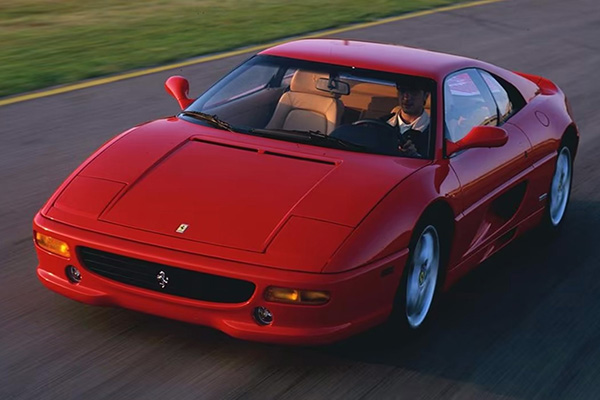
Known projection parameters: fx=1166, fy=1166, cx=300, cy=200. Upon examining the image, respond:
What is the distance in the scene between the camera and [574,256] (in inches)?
291

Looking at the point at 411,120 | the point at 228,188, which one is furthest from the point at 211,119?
the point at 411,120

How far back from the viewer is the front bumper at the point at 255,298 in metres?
4.98

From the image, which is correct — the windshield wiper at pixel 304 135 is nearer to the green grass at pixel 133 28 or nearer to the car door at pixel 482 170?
the car door at pixel 482 170

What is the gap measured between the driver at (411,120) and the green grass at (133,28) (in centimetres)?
569

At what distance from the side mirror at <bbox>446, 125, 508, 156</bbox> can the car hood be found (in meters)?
0.30

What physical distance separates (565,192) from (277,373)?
3.46m

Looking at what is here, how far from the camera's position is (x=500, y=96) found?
286 inches

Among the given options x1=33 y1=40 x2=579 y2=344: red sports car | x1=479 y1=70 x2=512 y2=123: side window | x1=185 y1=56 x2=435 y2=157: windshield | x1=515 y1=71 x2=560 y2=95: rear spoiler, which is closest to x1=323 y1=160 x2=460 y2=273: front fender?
x1=33 y1=40 x2=579 y2=344: red sports car

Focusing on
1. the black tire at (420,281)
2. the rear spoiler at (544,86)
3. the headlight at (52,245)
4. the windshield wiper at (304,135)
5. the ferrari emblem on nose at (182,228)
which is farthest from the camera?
the rear spoiler at (544,86)

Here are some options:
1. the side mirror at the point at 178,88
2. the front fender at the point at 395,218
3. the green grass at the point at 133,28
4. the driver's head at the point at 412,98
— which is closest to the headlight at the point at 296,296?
the front fender at the point at 395,218

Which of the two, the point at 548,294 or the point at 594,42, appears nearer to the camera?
the point at 548,294

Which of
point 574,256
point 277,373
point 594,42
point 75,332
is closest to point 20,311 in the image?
point 75,332

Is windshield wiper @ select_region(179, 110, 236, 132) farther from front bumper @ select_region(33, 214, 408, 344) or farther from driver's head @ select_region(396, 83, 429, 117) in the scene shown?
front bumper @ select_region(33, 214, 408, 344)

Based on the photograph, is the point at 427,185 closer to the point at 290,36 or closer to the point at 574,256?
the point at 574,256
